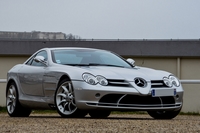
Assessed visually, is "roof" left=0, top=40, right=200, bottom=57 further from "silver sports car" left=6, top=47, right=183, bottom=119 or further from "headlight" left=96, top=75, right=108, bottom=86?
"headlight" left=96, top=75, right=108, bottom=86


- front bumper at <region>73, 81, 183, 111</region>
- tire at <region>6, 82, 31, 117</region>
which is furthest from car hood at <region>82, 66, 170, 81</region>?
tire at <region>6, 82, 31, 117</region>

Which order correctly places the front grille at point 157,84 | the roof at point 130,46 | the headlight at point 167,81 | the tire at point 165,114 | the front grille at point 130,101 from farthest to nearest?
the roof at point 130,46
the tire at point 165,114
the headlight at point 167,81
the front grille at point 157,84
the front grille at point 130,101

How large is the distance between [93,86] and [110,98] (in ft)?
1.24

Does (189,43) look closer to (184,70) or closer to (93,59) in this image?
(184,70)

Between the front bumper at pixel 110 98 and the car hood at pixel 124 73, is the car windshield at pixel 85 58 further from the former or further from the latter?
the front bumper at pixel 110 98

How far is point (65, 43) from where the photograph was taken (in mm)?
25297

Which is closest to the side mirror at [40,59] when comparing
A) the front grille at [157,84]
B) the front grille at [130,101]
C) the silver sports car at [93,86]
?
the silver sports car at [93,86]

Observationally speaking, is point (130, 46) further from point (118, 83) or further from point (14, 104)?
point (118, 83)

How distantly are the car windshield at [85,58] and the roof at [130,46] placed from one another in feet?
42.0

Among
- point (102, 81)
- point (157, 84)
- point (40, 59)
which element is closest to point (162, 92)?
point (157, 84)

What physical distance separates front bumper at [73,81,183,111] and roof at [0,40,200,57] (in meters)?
14.2

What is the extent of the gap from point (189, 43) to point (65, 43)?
5.09m

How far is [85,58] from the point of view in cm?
1134

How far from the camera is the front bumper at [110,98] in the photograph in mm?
10125
